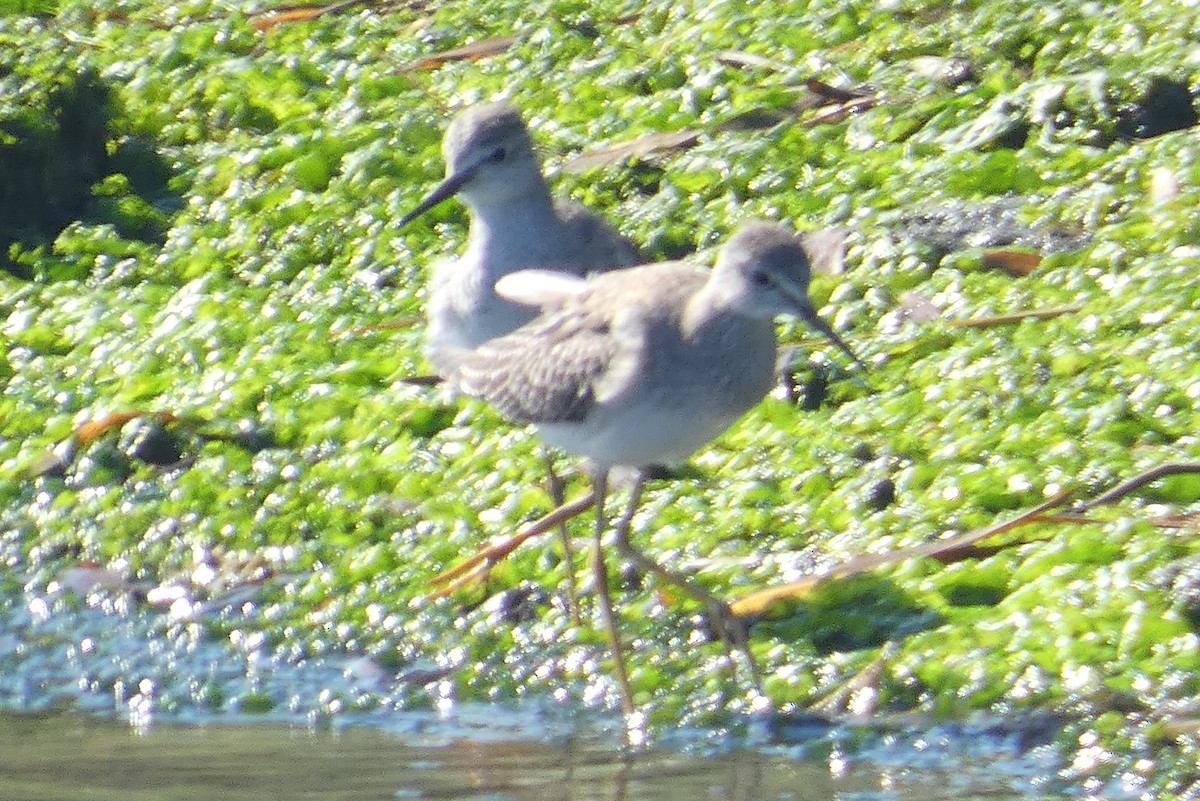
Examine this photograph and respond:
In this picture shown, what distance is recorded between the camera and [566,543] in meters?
6.24

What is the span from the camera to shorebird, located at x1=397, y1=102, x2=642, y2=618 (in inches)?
256

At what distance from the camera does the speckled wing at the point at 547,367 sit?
5.71 m

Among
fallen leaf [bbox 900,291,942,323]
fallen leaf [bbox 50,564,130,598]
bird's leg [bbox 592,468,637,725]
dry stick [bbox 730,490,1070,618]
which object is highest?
fallen leaf [bbox 50,564,130,598]

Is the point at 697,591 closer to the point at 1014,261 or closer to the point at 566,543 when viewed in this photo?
the point at 566,543

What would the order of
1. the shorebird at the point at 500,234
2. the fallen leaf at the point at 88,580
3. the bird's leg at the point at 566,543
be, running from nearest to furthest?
the bird's leg at the point at 566,543 → the shorebird at the point at 500,234 → the fallen leaf at the point at 88,580

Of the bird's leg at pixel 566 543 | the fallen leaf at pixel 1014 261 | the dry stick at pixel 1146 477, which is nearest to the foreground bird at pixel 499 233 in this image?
the bird's leg at pixel 566 543

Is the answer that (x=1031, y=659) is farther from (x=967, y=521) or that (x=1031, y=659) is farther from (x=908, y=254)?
(x=908, y=254)

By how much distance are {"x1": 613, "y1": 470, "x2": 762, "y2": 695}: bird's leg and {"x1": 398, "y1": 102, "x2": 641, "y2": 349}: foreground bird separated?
79cm

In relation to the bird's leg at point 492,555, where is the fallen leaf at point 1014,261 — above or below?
below

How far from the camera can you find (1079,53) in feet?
26.7

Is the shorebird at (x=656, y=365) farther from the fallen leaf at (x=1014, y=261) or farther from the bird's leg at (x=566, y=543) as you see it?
the fallen leaf at (x=1014, y=261)

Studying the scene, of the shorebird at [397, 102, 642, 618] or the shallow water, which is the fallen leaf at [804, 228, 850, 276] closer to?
the shorebird at [397, 102, 642, 618]

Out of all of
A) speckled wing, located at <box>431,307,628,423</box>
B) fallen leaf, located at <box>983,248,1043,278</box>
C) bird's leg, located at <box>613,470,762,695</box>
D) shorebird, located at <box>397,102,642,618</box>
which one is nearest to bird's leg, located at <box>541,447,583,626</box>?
shorebird, located at <box>397,102,642,618</box>

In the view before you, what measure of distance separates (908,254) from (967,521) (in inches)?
65.4
